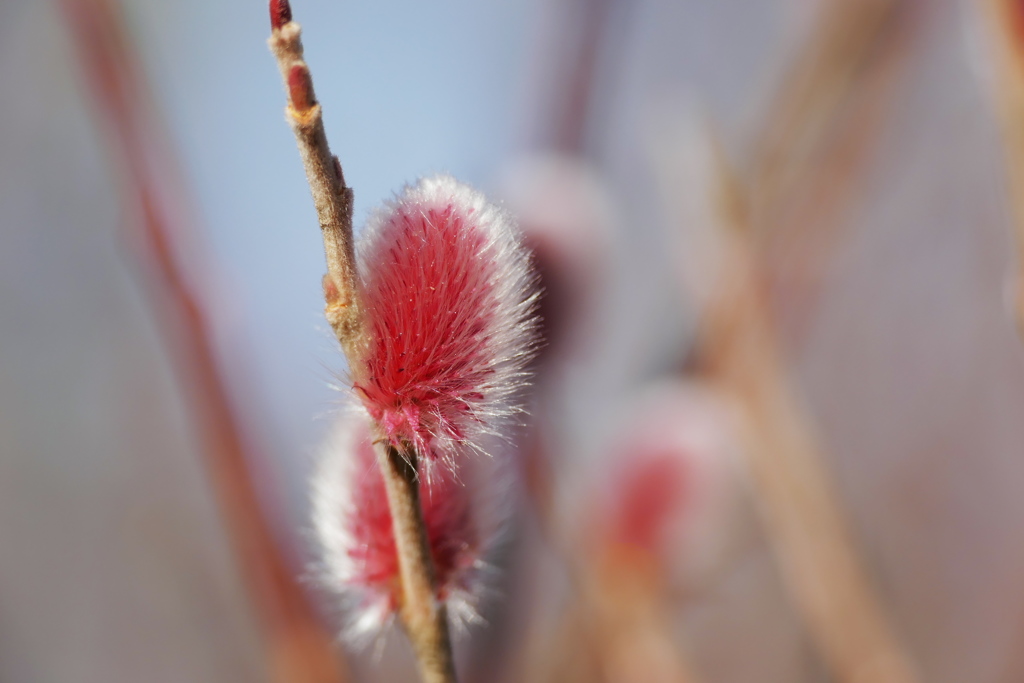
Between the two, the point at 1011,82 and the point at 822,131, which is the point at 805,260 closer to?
the point at 822,131

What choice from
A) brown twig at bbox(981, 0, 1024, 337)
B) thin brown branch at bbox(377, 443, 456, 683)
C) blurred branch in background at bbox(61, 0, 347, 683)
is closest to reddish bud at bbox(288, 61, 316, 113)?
thin brown branch at bbox(377, 443, 456, 683)

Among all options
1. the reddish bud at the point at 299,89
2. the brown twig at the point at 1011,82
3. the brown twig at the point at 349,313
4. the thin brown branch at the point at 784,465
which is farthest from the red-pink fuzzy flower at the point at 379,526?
the thin brown branch at the point at 784,465

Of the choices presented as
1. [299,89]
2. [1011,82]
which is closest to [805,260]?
[1011,82]

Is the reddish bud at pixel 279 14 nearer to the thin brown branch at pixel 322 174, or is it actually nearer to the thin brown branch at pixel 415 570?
the thin brown branch at pixel 322 174

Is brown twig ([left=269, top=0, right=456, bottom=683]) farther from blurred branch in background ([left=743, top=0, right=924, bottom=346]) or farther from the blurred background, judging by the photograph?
blurred branch in background ([left=743, top=0, right=924, bottom=346])

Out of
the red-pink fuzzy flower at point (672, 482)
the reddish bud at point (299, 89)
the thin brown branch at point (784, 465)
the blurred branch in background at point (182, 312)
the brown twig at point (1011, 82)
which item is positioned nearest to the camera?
the reddish bud at point (299, 89)

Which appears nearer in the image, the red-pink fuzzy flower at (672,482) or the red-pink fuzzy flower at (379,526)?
the red-pink fuzzy flower at (379,526)
